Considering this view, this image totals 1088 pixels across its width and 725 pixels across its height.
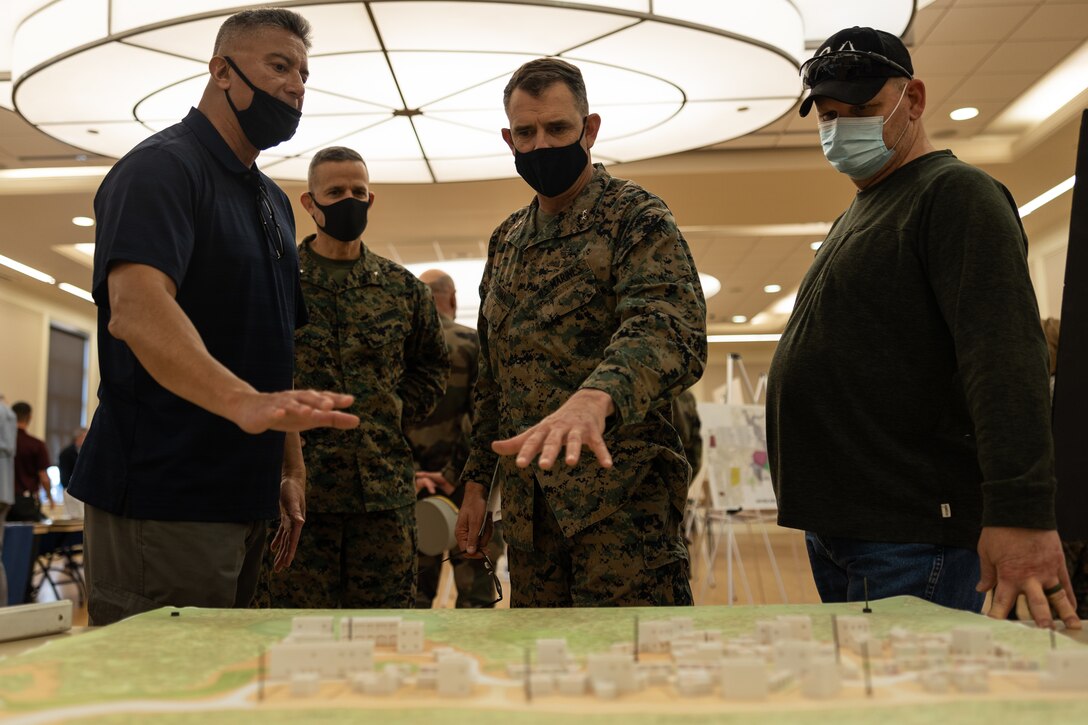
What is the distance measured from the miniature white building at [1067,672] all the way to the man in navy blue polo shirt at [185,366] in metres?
1.18

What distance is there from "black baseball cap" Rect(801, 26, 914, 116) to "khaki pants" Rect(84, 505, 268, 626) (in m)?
1.56

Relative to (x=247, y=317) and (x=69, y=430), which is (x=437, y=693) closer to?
(x=247, y=317)

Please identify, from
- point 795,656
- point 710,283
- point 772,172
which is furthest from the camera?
point 710,283

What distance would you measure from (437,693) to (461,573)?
3.80 meters

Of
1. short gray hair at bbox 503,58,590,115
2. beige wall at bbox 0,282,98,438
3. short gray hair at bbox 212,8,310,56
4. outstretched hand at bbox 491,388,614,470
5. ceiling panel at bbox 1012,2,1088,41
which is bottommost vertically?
outstretched hand at bbox 491,388,614,470

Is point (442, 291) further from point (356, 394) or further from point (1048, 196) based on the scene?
point (1048, 196)

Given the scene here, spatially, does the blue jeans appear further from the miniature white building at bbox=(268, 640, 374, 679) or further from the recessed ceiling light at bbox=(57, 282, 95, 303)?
the recessed ceiling light at bbox=(57, 282, 95, 303)

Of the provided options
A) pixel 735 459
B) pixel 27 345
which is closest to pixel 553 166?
pixel 735 459

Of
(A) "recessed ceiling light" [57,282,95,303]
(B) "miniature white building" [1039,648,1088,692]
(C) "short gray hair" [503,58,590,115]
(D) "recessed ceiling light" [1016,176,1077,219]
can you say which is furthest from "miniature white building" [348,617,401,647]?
(A) "recessed ceiling light" [57,282,95,303]

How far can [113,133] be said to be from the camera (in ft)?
23.1

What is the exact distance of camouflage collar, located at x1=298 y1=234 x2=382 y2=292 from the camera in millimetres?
3104

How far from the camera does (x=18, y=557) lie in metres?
7.36

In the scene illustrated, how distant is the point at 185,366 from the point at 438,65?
4644mm

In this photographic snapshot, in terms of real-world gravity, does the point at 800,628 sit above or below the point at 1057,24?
below
